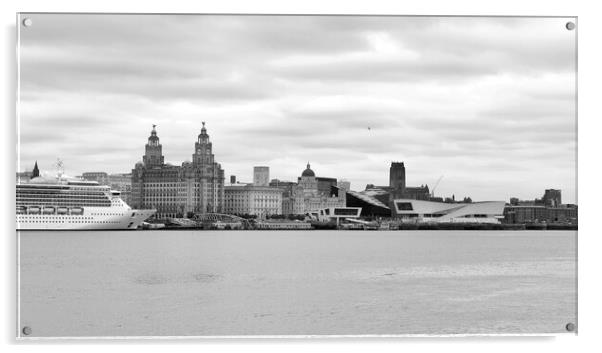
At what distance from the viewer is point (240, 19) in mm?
6613

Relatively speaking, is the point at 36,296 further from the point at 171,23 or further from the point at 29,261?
the point at 29,261

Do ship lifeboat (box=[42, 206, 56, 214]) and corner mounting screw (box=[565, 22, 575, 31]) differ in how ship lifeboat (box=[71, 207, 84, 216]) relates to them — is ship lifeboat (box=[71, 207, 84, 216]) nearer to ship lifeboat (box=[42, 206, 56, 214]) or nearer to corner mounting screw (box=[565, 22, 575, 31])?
ship lifeboat (box=[42, 206, 56, 214])

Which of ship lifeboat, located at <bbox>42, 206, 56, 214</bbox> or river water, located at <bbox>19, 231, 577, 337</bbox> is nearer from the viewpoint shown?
river water, located at <bbox>19, 231, 577, 337</bbox>

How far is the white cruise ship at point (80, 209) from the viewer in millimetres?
27688

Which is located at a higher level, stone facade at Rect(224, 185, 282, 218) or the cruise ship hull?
stone facade at Rect(224, 185, 282, 218)

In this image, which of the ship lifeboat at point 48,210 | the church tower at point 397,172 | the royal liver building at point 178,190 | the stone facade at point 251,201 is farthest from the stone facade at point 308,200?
the church tower at point 397,172

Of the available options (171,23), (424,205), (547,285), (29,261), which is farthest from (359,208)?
(171,23)

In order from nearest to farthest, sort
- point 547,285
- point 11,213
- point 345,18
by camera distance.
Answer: point 11,213, point 345,18, point 547,285

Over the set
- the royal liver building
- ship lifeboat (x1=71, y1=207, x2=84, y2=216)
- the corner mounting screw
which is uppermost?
the corner mounting screw

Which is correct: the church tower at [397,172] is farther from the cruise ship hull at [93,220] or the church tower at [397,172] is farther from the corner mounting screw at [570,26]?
the cruise ship hull at [93,220]

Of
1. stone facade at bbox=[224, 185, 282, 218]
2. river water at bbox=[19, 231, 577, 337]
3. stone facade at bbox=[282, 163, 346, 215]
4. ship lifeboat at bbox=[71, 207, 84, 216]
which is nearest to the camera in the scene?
river water at bbox=[19, 231, 577, 337]

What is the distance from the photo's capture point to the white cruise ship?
1090 inches

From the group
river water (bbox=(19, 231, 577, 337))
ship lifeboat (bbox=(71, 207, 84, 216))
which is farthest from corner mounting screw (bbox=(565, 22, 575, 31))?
ship lifeboat (bbox=(71, 207, 84, 216))
